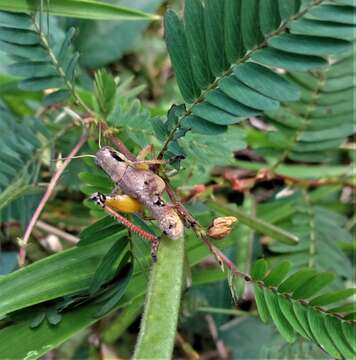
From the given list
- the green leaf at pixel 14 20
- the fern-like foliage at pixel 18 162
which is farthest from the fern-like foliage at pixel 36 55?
the fern-like foliage at pixel 18 162

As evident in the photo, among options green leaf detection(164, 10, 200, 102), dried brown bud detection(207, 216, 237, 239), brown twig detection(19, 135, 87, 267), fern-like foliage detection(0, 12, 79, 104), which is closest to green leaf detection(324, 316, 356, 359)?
dried brown bud detection(207, 216, 237, 239)

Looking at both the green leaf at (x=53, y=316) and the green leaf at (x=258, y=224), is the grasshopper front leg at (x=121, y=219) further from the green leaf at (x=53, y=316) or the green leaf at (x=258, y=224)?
the green leaf at (x=258, y=224)

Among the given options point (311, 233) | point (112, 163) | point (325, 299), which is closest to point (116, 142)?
point (112, 163)

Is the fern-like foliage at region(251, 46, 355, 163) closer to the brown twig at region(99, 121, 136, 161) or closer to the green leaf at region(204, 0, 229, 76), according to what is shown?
the brown twig at region(99, 121, 136, 161)

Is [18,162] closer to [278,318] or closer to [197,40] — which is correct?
[197,40]

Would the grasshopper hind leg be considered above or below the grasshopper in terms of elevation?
below

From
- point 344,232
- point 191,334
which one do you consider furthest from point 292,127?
point 191,334

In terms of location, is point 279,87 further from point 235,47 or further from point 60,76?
point 60,76
